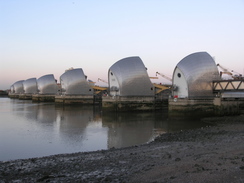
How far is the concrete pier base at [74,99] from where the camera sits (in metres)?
47.3

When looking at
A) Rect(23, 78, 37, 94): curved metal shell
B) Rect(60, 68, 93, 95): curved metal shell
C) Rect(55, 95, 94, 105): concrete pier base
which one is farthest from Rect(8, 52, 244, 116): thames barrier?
Rect(23, 78, 37, 94): curved metal shell

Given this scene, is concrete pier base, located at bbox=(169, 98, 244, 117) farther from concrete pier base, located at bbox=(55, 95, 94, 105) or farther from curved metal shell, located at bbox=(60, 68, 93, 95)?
curved metal shell, located at bbox=(60, 68, 93, 95)

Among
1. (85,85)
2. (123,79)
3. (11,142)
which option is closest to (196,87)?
(123,79)

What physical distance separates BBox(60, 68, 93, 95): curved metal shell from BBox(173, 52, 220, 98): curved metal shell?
25.0 m

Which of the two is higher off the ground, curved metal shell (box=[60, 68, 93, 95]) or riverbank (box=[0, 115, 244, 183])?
curved metal shell (box=[60, 68, 93, 95])

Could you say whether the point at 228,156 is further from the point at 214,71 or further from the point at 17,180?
the point at 214,71

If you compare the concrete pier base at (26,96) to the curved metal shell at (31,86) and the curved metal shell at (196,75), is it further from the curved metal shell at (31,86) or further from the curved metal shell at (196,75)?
the curved metal shell at (196,75)

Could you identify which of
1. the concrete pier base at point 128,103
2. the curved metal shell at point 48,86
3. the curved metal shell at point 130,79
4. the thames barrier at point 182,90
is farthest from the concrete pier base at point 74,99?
the curved metal shell at point 48,86

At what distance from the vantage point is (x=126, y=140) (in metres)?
13.5

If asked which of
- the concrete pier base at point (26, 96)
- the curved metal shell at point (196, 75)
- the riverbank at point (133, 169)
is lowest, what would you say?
the riverbank at point (133, 169)

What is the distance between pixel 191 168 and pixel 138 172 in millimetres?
1270

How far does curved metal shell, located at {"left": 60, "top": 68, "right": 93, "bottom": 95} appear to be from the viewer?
49375mm

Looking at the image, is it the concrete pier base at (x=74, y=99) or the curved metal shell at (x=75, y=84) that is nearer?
the concrete pier base at (x=74, y=99)

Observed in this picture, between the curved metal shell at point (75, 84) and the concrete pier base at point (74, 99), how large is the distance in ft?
4.63
